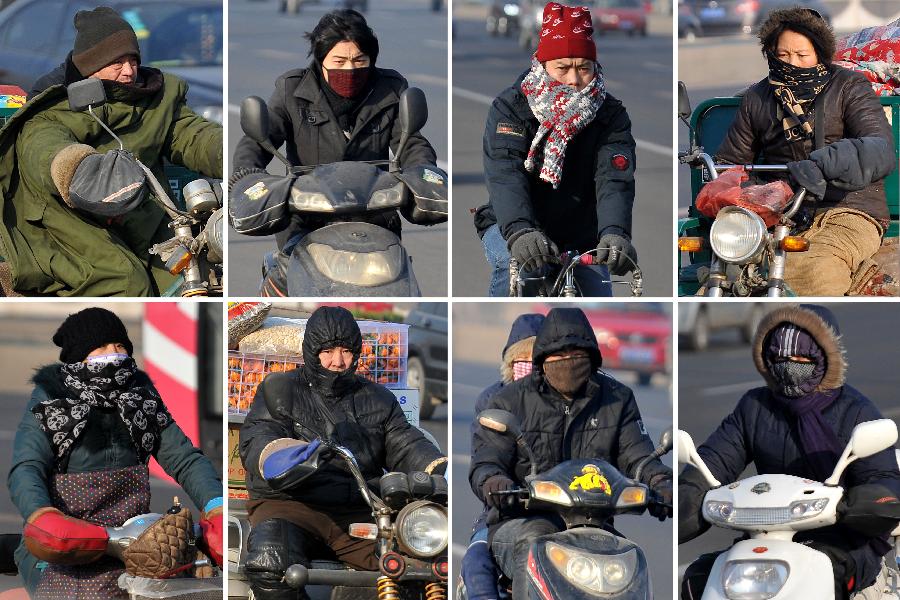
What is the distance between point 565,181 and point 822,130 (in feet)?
3.51

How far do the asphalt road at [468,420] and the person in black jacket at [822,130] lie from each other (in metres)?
1.71

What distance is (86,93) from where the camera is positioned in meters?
8.34

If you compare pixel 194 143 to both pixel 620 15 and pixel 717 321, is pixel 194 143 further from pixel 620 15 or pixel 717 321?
pixel 620 15

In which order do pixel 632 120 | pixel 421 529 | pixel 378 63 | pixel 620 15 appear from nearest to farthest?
pixel 421 529
pixel 378 63
pixel 632 120
pixel 620 15

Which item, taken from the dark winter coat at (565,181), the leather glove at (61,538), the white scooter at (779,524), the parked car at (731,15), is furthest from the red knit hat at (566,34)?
the parked car at (731,15)

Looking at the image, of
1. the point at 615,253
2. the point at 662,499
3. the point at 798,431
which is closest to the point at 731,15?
the point at 615,253

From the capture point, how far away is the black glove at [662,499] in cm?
730

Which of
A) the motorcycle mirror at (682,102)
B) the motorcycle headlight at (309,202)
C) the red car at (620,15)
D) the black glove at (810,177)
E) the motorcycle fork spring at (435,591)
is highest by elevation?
the red car at (620,15)

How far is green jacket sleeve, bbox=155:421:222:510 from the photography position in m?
8.14

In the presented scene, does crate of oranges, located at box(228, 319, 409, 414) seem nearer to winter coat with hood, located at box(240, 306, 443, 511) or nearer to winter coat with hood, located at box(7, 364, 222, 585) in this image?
winter coat with hood, located at box(7, 364, 222, 585)

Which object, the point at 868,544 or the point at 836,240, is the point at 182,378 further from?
the point at 868,544

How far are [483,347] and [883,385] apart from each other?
17.3 feet

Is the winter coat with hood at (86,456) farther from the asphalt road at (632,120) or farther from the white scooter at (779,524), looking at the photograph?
the asphalt road at (632,120)

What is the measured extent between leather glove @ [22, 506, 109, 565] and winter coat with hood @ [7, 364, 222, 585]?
10cm
